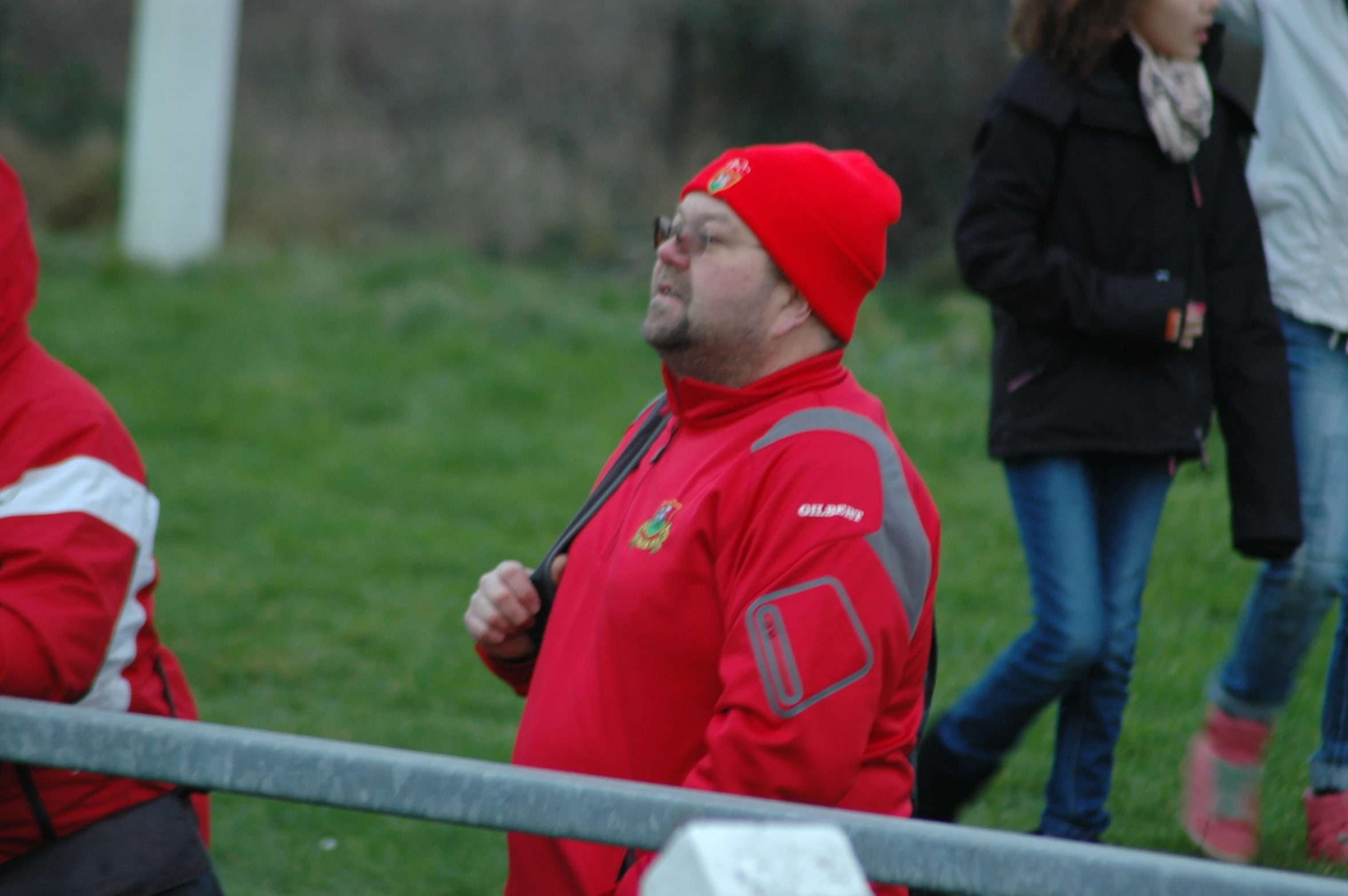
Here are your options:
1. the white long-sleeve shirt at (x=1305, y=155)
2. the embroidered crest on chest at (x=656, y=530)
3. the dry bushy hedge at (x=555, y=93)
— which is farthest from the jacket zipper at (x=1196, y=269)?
the dry bushy hedge at (x=555, y=93)

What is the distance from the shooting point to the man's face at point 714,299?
249cm

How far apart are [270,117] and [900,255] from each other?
8539 mm

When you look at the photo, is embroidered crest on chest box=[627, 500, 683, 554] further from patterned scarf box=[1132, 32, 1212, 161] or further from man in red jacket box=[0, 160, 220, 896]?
patterned scarf box=[1132, 32, 1212, 161]

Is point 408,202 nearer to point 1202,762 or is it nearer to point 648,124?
point 648,124

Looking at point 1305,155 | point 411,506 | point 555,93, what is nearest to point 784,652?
point 1305,155

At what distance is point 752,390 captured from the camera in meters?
2.46

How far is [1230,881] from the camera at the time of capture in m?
1.39

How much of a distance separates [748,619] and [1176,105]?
178cm

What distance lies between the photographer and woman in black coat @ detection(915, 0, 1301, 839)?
3.34 m

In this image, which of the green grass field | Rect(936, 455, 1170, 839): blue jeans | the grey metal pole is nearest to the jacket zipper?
Rect(936, 455, 1170, 839): blue jeans

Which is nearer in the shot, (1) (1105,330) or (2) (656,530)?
(2) (656,530)

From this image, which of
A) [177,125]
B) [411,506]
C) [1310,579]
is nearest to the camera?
[1310,579]

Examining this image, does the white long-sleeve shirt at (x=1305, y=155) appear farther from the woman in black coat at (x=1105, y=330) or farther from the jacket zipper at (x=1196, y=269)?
the jacket zipper at (x=1196, y=269)

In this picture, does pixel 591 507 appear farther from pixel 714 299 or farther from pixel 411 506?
pixel 411 506
